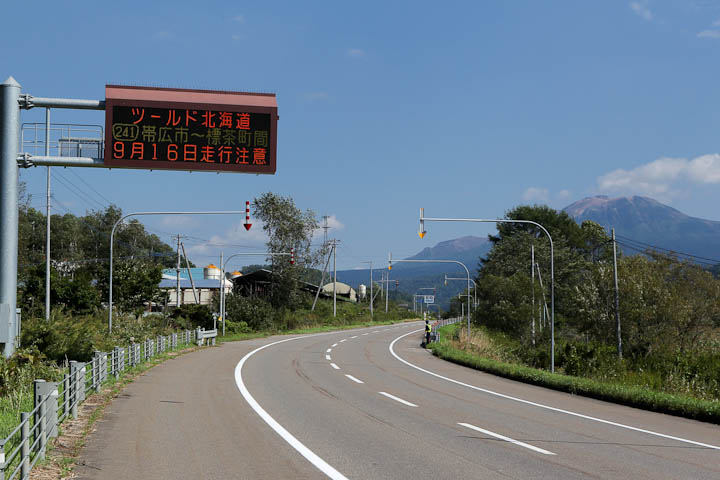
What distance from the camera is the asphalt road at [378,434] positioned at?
27.2ft

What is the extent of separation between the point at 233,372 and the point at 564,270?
64.8 m

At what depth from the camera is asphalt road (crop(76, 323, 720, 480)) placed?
27.2 ft

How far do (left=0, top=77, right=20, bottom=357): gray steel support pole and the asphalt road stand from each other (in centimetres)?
351

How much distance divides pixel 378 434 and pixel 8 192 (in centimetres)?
1057

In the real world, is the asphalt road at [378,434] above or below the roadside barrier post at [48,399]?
below

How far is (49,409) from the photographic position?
30.8 ft

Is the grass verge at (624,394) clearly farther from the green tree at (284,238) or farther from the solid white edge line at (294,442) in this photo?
the green tree at (284,238)

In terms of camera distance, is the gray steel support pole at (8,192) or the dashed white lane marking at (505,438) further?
the gray steel support pole at (8,192)

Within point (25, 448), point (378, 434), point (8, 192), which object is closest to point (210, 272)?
point (8, 192)

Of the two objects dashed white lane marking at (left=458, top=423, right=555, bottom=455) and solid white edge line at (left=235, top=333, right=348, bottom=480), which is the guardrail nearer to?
solid white edge line at (left=235, top=333, right=348, bottom=480)

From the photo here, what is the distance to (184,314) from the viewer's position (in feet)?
181

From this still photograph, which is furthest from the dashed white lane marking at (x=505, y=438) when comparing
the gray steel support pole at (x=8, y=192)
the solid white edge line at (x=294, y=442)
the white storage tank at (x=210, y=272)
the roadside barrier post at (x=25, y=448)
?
the white storage tank at (x=210, y=272)

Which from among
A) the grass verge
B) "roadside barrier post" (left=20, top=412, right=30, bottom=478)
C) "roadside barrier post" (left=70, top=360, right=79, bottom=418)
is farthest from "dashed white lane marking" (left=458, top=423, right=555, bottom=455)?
"roadside barrier post" (left=70, top=360, right=79, bottom=418)

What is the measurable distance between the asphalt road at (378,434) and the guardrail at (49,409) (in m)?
0.64
